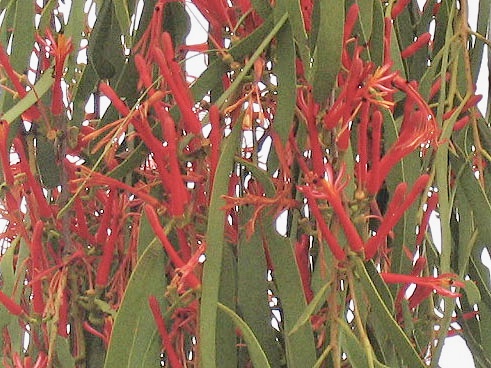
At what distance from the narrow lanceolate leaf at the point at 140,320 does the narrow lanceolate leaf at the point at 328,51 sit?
114 millimetres

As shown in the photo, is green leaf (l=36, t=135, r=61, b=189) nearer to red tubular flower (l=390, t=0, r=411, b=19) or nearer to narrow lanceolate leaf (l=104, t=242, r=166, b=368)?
narrow lanceolate leaf (l=104, t=242, r=166, b=368)

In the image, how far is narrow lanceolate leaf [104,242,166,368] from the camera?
44 centimetres

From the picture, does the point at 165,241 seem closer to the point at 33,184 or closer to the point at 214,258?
the point at 214,258

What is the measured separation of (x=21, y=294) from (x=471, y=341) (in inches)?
11.3

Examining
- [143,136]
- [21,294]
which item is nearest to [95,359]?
[21,294]

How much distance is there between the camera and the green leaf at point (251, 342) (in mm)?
425

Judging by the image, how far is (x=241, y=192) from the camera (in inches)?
20.1

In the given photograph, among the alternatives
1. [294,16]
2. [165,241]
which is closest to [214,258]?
[165,241]

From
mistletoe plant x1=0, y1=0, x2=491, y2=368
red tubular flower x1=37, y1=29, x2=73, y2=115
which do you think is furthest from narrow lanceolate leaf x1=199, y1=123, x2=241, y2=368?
red tubular flower x1=37, y1=29, x2=73, y2=115

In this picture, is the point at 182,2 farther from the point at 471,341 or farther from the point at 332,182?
the point at 471,341

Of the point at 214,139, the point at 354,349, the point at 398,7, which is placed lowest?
the point at 354,349

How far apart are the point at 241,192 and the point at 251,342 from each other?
4.2 inches

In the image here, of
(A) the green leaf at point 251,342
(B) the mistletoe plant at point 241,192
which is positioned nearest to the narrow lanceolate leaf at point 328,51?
(B) the mistletoe plant at point 241,192

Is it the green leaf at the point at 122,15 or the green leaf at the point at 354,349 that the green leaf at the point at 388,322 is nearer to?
the green leaf at the point at 354,349
